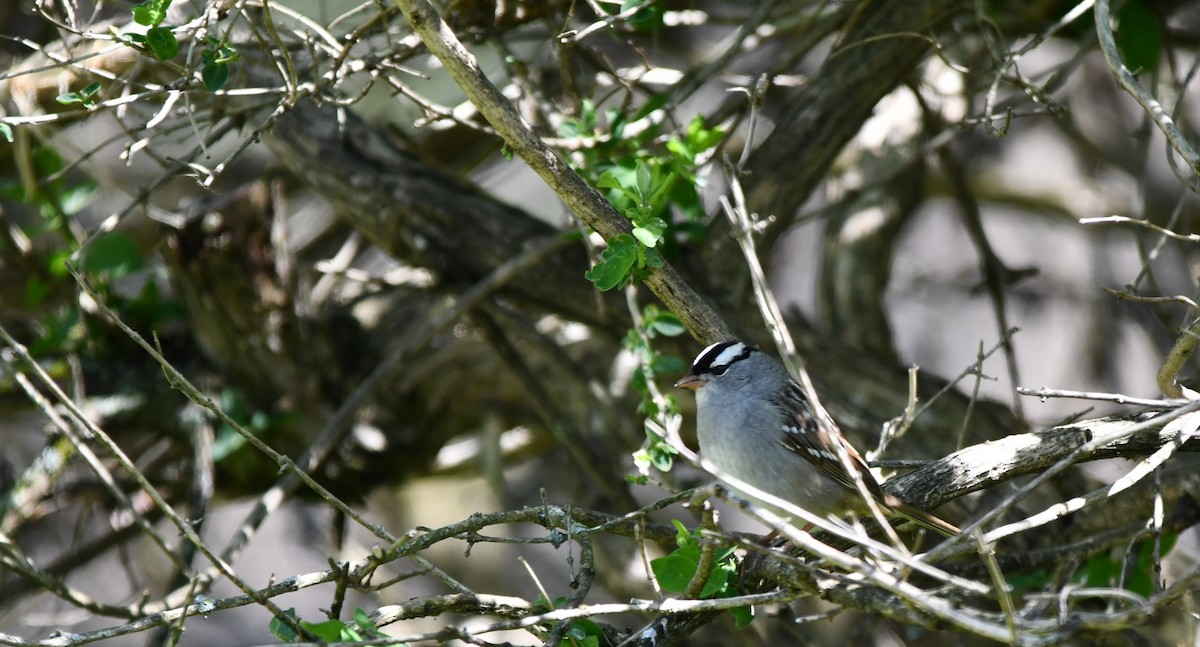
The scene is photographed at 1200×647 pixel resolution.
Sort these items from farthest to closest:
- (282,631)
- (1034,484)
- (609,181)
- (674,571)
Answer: (609,181), (674,571), (282,631), (1034,484)

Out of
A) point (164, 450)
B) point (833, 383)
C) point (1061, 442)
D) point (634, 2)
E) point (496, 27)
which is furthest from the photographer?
point (164, 450)

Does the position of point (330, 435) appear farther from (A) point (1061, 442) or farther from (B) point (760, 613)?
(A) point (1061, 442)

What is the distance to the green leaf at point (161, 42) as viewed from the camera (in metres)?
2.36

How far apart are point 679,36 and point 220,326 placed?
2967mm

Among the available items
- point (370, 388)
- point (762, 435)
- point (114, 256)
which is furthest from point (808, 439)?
point (114, 256)

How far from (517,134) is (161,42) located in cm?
85

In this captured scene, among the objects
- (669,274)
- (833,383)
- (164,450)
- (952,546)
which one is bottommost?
(952,546)

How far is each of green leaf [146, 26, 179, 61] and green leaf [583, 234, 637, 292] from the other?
107cm

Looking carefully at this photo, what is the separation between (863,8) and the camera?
335cm

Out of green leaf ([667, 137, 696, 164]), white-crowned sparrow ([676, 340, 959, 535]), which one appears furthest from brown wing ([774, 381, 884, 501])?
green leaf ([667, 137, 696, 164])

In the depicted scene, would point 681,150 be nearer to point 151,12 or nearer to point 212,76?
point 212,76

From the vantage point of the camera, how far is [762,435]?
2951 mm

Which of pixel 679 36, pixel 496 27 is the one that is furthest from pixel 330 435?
pixel 679 36

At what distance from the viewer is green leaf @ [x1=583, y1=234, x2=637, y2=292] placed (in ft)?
→ 7.34
